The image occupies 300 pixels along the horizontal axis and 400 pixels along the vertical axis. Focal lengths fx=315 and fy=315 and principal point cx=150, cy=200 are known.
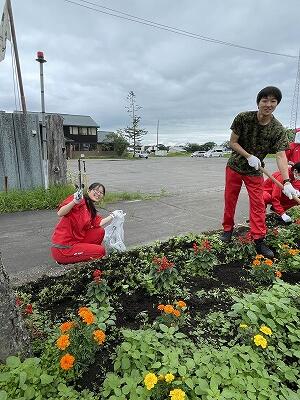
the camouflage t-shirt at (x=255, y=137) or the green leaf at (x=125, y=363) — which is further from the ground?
the camouflage t-shirt at (x=255, y=137)

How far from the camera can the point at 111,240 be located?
12.9ft

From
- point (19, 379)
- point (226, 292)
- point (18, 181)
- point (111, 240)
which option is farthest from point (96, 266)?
point (18, 181)

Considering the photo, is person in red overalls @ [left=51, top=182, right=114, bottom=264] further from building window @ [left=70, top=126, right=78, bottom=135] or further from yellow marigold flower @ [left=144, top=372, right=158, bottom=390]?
building window @ [left=70, top=126, right=78, bottom=135]

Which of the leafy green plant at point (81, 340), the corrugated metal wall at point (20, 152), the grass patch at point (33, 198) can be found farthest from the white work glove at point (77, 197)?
the corrugated metal wall at point (20, 152)

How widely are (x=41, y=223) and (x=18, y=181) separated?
1.81 m

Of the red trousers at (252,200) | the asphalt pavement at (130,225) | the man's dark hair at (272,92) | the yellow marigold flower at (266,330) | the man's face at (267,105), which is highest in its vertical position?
the man's dark hair at (272,92)

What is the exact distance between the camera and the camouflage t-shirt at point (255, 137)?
3.84 meters

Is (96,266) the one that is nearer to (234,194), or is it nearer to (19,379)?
(19,379)

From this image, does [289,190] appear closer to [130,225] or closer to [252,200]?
[252,200]

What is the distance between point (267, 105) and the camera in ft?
11.6

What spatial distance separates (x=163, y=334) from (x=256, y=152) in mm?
2866

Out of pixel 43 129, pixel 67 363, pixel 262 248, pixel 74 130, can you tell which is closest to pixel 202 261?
pixel 262 248

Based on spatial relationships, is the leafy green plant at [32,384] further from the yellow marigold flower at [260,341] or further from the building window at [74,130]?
the building window at [74,130]

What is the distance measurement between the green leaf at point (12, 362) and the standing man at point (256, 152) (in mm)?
2904
